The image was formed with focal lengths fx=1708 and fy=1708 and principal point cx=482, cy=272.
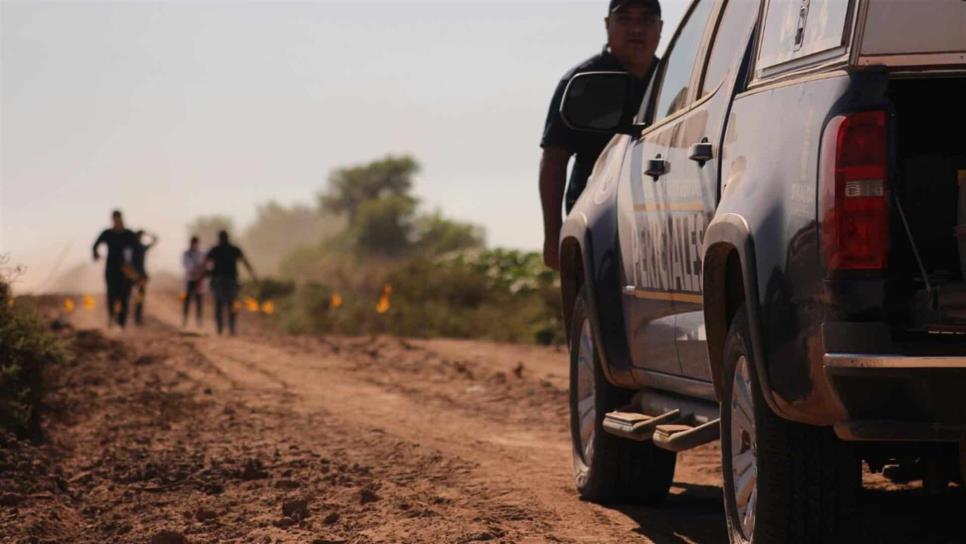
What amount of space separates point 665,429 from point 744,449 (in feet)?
3.36

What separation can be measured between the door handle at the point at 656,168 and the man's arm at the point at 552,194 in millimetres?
2077

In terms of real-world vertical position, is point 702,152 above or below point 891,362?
above

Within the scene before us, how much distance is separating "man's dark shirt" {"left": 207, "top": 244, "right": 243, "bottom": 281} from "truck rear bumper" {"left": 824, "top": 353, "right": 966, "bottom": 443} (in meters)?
21.9

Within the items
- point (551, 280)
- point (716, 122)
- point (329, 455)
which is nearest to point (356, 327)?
point (551, 280)

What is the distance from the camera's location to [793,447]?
185 inches

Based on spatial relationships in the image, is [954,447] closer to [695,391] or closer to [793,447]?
[793,447]

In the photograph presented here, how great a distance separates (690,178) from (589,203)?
1590 millimetres

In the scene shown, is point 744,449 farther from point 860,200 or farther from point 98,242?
point 98,242

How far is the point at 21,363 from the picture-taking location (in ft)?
35.9

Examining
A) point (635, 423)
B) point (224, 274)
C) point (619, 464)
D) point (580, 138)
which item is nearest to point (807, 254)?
point (635, 423)

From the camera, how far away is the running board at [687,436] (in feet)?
18.8

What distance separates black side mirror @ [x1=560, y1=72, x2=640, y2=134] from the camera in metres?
7.09

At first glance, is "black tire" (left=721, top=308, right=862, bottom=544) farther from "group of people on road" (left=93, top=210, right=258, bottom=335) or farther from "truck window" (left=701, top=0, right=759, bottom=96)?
"group of people on road" (left=93, top=210, right=258, bottom=335)

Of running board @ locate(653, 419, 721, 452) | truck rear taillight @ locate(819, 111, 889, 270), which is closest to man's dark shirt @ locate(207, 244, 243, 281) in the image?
running board @ locate(653, 419, 721, 452)
